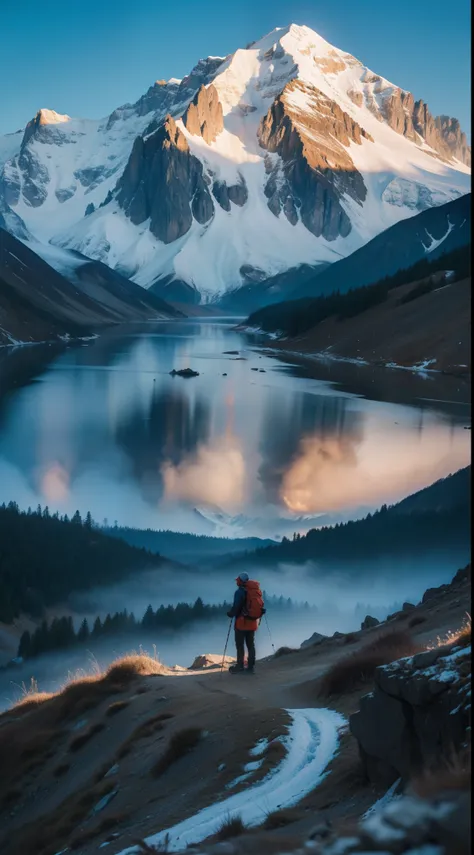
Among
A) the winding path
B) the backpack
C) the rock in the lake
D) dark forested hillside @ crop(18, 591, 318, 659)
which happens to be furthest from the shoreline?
the winding path

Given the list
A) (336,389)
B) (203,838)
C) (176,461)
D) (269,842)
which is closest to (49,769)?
(203,838)

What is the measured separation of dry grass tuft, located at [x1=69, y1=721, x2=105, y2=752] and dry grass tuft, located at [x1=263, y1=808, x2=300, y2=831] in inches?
240

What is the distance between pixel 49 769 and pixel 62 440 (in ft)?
125

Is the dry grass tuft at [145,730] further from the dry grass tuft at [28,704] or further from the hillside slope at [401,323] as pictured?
the hillside slope at [401,323]

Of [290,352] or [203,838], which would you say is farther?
[290,352]

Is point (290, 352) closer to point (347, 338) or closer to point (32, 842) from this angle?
point (347, 338)

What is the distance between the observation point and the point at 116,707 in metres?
14.1

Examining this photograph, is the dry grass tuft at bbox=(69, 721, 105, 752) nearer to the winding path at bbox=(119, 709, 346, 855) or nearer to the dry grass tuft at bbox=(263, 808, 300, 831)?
the winding path at bbox=(119, 709, 346, 855)

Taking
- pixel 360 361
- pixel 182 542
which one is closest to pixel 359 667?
pixel 182 542

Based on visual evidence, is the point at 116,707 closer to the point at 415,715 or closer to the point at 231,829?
the point at 231,829

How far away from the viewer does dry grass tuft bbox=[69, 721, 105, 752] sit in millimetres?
13461

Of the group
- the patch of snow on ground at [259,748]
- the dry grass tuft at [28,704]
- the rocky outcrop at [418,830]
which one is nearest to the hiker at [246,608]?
the patch of snow on ground at [259,748]

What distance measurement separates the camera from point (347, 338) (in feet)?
389

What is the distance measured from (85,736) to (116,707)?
752 mm
